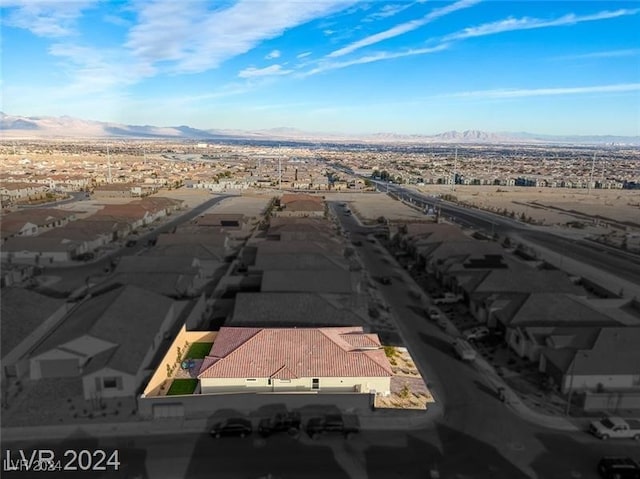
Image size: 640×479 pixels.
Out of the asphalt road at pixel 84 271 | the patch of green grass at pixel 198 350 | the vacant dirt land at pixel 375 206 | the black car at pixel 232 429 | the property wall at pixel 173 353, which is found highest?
the property wall at pixel 173 353

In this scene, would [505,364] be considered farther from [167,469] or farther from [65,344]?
[65,344]

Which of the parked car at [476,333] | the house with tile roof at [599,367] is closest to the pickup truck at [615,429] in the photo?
the house with tile roof at [599,367]

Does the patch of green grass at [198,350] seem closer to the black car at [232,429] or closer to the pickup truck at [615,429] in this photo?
the black car at [232,429]

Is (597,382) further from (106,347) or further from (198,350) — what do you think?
(106,347)

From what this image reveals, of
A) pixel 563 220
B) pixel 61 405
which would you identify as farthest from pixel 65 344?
pixel 563 220

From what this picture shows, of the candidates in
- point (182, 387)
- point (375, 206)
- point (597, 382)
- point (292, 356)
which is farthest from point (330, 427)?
point (375, 206)

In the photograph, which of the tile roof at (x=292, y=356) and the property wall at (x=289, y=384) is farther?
the tile roof at (x=292, y=356)
